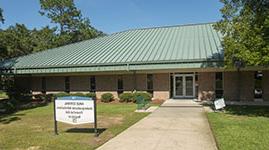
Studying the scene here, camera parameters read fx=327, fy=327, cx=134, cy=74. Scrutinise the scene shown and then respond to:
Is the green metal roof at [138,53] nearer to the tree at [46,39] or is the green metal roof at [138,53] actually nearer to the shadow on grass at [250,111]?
the shadow on grass at [250,111]

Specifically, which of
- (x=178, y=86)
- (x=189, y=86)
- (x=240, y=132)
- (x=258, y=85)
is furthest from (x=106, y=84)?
(x=240, y=132)

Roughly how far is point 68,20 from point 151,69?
31.5m

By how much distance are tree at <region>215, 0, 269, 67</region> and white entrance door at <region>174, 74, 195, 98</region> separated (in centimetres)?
945

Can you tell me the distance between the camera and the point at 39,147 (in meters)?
9.62

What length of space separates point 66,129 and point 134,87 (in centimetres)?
1372

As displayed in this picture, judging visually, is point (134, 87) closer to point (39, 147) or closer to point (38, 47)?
point (39, 147)

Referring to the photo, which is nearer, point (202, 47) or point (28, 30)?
point (202, 47)

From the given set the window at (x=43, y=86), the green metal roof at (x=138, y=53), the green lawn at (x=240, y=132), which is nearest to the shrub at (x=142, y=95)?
the green metal roof at (x=138, y=53)

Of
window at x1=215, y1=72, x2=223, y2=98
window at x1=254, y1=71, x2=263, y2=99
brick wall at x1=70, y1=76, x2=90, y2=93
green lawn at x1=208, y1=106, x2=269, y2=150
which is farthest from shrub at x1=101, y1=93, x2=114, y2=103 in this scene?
green lawn at x1=208, y1=106, x2=269, y2=150

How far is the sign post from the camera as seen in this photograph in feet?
37.2

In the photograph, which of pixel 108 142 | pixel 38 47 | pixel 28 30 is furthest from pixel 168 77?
pixel 28 30

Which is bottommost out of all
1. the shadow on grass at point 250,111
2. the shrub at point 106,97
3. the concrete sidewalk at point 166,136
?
the shadow on grass at point 250,111

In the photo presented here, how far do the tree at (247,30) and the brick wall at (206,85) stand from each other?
25.6ft

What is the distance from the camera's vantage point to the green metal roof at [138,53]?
920 inches
